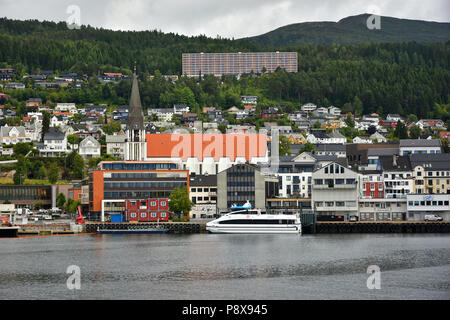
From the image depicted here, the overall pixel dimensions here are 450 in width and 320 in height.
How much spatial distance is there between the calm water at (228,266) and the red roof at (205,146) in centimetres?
3562

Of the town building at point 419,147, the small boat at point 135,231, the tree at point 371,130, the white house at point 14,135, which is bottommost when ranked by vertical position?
the small boat at point 135,231

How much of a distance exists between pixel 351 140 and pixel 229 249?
9404cm

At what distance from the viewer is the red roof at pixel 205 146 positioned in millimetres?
123500

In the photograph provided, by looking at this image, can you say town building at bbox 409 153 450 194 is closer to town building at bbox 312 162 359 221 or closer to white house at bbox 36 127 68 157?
town building at bbox 312 162 359 221

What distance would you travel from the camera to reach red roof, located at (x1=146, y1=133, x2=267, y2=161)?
123500mm

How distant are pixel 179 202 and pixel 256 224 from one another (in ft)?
28.8

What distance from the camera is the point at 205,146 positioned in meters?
125

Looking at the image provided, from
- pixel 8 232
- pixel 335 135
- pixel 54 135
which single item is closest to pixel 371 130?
pixel 335 135

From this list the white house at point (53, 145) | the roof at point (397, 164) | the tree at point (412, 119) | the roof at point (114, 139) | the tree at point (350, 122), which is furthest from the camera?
the tree at point (412, 119)

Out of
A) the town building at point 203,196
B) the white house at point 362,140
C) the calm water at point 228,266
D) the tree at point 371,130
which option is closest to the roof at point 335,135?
the white house at point 362,140

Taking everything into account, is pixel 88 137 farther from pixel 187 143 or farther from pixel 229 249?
pixel 229 249

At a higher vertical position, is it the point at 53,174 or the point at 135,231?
the point at 53,174

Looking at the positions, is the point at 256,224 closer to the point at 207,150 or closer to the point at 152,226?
the point at 152,226

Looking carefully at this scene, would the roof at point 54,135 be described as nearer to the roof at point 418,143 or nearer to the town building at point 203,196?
the town building at point 203,196
